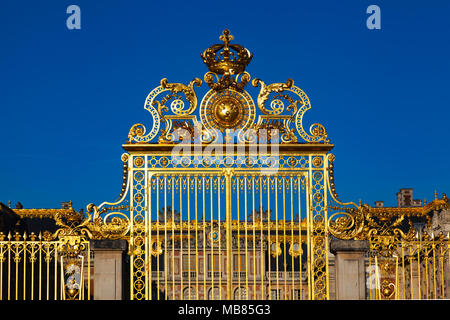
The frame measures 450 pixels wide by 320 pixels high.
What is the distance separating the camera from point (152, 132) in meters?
12.6

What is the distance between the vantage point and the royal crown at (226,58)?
12703 mm

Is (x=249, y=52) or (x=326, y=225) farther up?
(x=249, y=52)

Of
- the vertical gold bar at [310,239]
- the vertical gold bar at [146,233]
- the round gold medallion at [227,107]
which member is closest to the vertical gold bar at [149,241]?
the vertical gold bar at [146,233]

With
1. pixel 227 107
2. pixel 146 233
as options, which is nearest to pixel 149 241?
pixel 146 233

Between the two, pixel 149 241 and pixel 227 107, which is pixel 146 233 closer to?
pixel 149 241

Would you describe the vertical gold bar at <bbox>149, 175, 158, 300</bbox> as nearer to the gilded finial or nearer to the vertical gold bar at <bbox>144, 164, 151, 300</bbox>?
the vertical gold bar at <bbox>144, 164, 151, 300</bbox>

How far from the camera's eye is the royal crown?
500 inches

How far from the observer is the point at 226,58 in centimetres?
1273

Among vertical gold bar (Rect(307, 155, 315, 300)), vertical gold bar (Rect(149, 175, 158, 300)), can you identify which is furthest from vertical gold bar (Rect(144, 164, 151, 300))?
vertical gold bar (Rect(307, 155, 315, 300))
